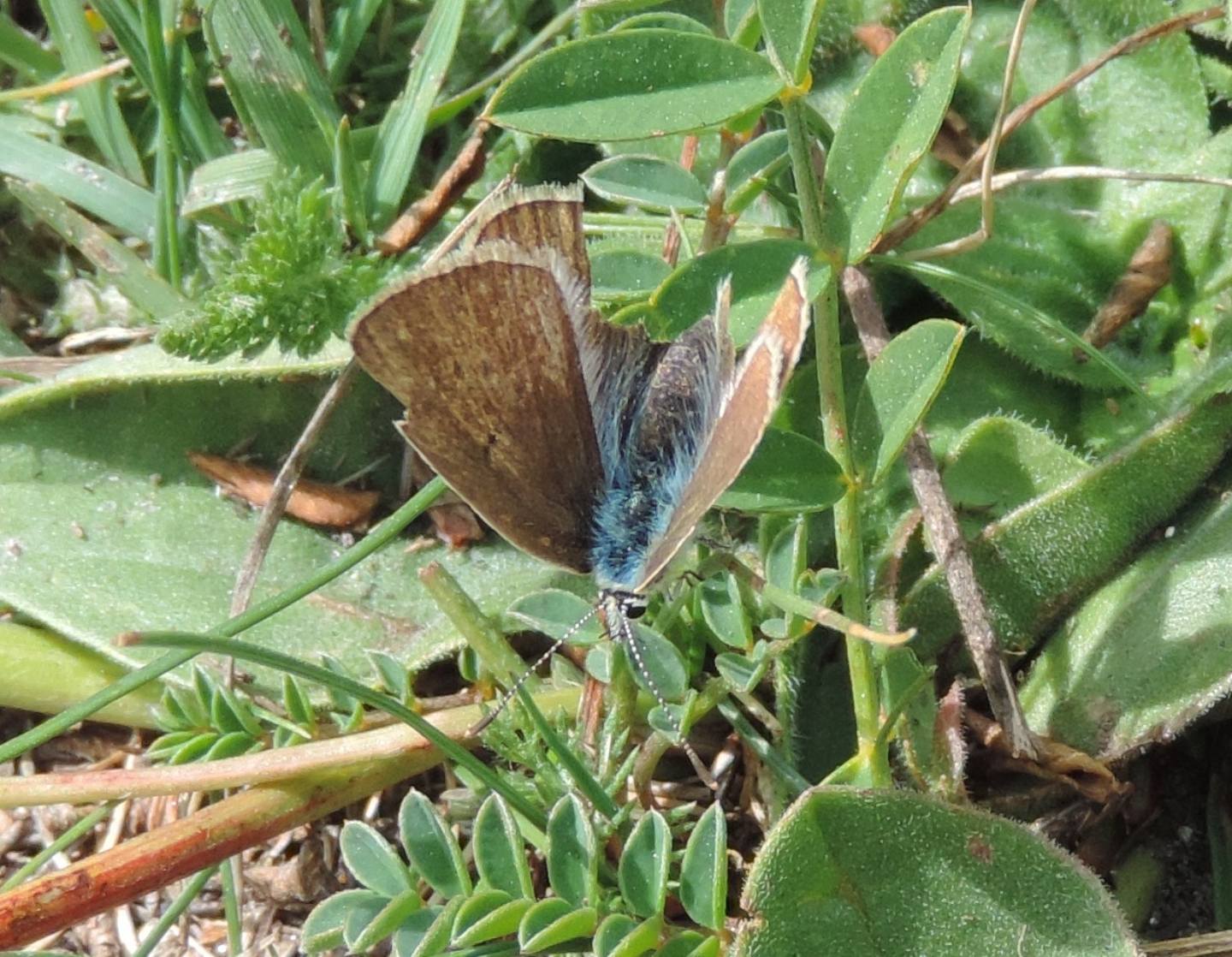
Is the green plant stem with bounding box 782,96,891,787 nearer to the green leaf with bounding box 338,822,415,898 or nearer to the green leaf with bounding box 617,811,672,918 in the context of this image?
the green leaf with bounding box 617,811,672,918

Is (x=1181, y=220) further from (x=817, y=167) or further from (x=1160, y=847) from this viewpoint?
(x=1160, y=847)

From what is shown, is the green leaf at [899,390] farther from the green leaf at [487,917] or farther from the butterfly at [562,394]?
the green leaf at [487,917]

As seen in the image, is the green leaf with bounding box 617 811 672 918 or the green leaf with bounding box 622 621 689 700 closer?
the green leaf with bounding box 617 811 672 918

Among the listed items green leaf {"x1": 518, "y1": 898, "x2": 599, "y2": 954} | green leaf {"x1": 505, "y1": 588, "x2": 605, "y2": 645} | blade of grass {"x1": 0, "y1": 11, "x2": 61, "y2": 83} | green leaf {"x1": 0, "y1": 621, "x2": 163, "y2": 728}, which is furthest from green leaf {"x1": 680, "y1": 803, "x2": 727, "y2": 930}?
blade of grass {"x1": 0, "y1": 11, "x2": 61, "y2": 83}

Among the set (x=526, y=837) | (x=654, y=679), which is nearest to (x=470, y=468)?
(x=654, y=679)

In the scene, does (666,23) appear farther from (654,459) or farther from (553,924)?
(553,924)
